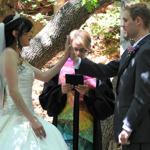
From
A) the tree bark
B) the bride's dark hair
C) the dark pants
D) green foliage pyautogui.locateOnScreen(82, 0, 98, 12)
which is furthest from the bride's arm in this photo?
the tree bark

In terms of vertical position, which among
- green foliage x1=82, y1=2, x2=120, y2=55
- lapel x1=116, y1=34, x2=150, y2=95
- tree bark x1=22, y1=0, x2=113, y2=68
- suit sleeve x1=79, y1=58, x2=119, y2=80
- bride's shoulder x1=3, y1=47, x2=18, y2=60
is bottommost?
green foliage x1=82, y1=2, x2=120, y2=55

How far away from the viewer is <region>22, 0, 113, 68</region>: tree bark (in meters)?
6.72

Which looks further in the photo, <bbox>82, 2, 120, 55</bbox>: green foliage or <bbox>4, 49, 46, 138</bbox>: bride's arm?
<bbox>82, 2, 120, 55</bbox>: green foliage

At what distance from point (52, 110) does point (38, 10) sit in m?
8.06

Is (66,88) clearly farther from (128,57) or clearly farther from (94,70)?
(128,57)

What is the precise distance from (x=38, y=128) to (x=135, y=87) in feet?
2.84

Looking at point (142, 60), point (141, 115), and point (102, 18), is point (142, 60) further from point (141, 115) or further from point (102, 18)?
point (102, 18)

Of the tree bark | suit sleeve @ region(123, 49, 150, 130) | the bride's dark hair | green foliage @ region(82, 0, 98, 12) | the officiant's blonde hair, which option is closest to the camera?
suit sleeve @ region(123, 49, 150, 130)

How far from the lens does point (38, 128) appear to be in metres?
4.07

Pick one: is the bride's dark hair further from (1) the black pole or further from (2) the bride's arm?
(1) the black pole

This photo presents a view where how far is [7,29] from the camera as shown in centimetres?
417

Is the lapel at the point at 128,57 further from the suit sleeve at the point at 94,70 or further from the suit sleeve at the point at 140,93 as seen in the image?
the suit sleeve at the point at 94,70

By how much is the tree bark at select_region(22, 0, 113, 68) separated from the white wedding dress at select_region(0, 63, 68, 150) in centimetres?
244

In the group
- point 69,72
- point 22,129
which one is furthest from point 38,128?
point 69,72
